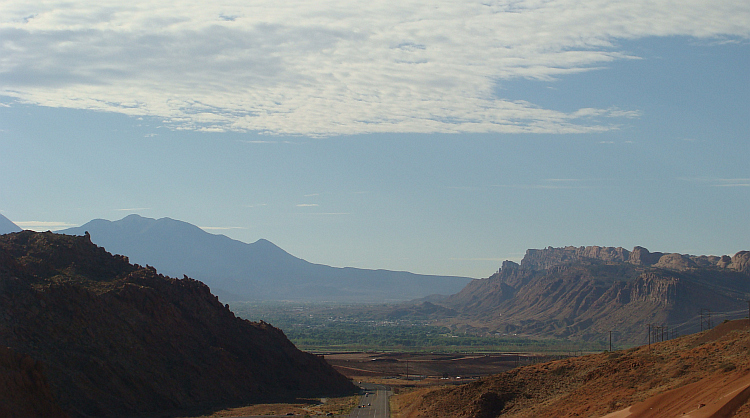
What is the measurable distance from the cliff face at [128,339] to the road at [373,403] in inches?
192

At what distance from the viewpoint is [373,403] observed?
294 feet

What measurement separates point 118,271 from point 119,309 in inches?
474

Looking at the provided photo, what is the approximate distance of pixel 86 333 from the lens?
7738 centimetres

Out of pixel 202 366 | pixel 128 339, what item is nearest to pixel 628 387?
pixel 202 366

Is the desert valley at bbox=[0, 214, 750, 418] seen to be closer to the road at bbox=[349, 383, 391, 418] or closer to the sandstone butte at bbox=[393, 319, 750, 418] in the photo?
the sandstone butte at bbox=[393, 319, 750, 418]

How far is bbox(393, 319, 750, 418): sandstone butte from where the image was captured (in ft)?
144

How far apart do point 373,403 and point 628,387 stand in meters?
42.0

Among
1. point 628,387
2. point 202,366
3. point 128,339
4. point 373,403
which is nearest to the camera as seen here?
point 628,387

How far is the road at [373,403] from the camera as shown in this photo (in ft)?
253

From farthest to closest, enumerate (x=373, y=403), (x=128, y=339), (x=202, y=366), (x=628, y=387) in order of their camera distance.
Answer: (x=373, y=403) < (x=202, y=366) < (x=128, y=339) < (x=628, y=387)

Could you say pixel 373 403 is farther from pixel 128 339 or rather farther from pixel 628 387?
pixel 628 387

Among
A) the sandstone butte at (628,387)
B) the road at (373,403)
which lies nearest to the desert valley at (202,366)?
the sandstone butte at (628,387)

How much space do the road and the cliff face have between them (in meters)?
4.87

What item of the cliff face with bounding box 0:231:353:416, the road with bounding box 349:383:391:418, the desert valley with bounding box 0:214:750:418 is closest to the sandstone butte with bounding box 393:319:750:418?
the desert valley with bounding box 0:214:750:418
